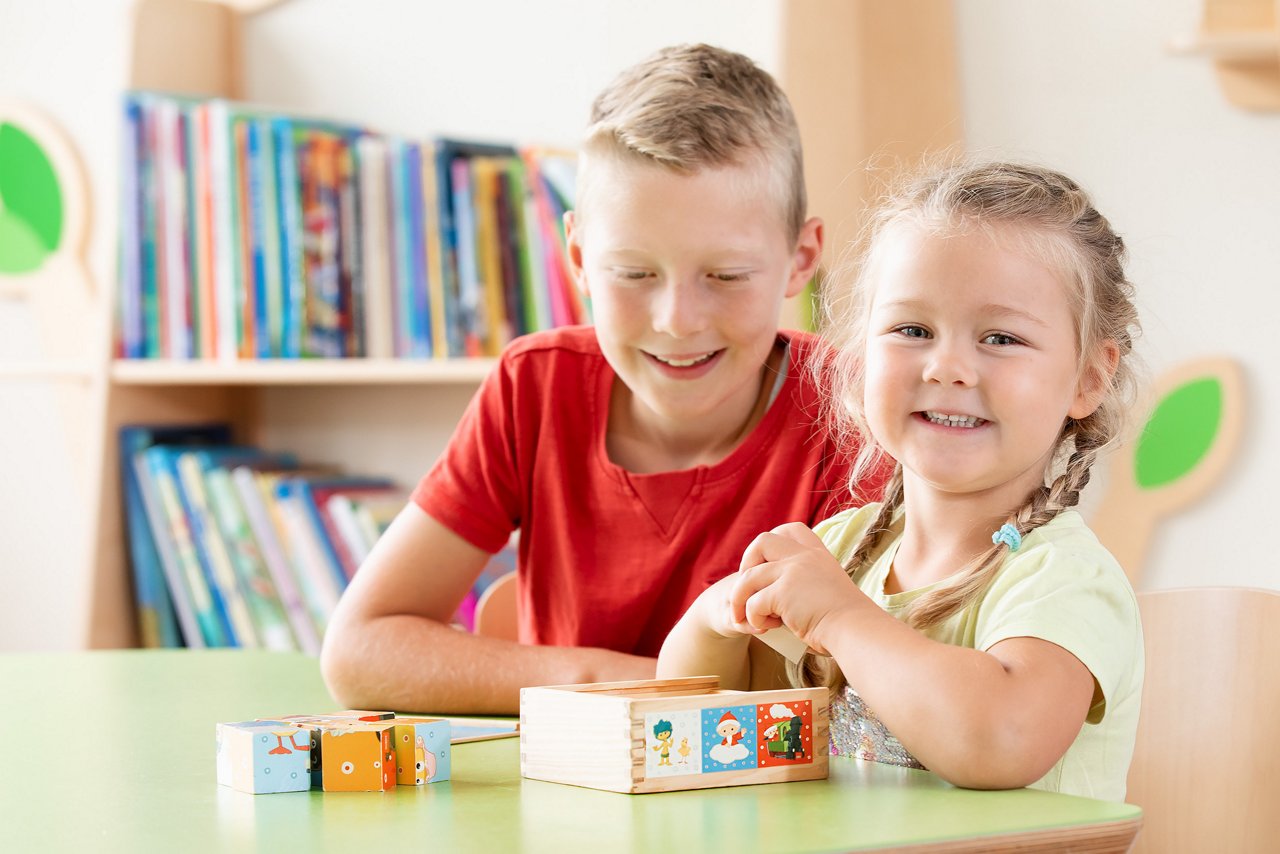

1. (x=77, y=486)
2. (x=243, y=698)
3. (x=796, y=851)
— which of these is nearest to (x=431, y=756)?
(x=796, y=851)

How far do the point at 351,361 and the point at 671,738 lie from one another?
4.85 feet

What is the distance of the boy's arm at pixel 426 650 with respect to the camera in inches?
48.4

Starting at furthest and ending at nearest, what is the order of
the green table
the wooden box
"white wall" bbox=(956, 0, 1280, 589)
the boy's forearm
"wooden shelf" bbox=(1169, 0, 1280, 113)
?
"white wall" bbox=(956, 0, 1280, 589) → "wooden shelf" bbox=(1169, 0, 1280, 113) → the boy's forearm → the wooden box → the green table

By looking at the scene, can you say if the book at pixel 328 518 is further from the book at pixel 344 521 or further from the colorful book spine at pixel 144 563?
the colorful book spine at pixel 144 563

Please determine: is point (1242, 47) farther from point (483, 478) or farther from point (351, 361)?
point (351, 361)

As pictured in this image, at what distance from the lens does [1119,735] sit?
0.92m

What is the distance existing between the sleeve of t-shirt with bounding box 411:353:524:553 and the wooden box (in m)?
0.52

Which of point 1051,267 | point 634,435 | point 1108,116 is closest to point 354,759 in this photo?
point 1051,267

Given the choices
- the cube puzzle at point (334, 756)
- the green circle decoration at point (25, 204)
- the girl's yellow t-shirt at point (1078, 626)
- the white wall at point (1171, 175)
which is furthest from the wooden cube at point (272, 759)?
the green circle decoration at point (25, 204)

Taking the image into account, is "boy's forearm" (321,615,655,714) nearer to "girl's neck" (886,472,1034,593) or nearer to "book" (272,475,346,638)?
"girl's neck" (886,472,1034,593)

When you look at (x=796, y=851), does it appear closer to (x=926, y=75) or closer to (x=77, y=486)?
(x=926, y=75)

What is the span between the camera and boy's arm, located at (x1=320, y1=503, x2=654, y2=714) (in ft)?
4.03

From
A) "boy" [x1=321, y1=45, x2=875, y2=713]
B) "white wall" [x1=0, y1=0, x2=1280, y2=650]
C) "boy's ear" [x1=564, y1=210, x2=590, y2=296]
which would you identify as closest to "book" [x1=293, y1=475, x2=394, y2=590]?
"white wall" [x1=0, y1=0, x2=1280, y2=650]

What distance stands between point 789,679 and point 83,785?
47 cm
